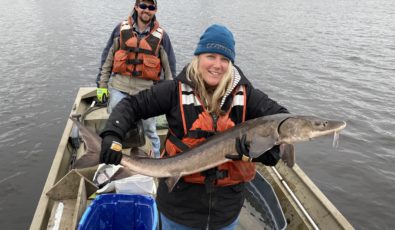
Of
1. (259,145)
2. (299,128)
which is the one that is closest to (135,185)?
(259,145)

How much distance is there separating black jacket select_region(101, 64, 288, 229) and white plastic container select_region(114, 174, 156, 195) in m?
2.23

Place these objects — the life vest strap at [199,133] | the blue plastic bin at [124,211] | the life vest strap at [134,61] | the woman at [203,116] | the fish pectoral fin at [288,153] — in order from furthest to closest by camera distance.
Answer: the life vest strap at [134,61], the blue plastic bin at [124,211], the fish pectoral fin at [288,153], the life vest strap at [199,133], the woman at [203,116]

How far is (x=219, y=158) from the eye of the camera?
314 centimetres

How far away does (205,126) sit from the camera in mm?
3090

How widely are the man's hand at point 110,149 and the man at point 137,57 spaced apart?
3.23m

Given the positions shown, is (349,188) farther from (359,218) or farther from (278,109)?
(278,109)

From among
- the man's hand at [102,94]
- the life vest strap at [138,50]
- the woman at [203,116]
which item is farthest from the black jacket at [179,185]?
the man's hand at [102,94]

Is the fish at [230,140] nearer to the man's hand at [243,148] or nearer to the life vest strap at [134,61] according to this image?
the man's hand at [243,148]

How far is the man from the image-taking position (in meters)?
6.11

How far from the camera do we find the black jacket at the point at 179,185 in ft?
9.74

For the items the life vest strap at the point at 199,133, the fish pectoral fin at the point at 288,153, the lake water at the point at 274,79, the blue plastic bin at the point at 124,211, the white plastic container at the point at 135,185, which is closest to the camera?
the life vest strap at the point at 199,133

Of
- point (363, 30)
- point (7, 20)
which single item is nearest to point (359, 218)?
point (363, 30)

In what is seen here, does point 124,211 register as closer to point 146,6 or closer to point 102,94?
point 146,6

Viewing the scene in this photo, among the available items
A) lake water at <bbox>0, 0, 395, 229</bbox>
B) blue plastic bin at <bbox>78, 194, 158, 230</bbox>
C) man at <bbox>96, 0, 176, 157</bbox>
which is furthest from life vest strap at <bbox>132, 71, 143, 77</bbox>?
lake water at <bbox>0, 0, 395, 229</bbox>
